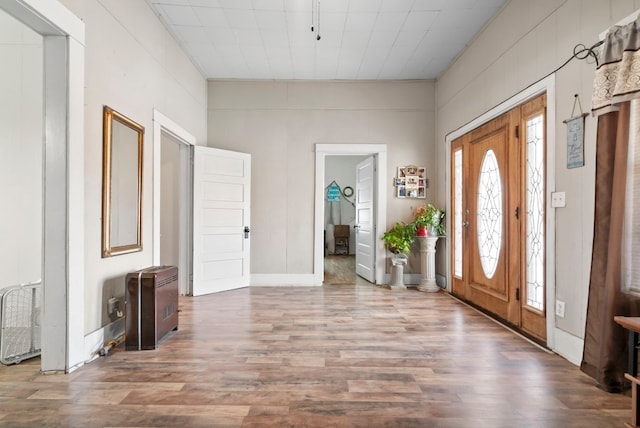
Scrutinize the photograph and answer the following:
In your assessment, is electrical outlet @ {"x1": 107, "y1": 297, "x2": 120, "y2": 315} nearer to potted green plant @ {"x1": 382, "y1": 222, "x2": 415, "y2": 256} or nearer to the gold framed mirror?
the gold framed mirror

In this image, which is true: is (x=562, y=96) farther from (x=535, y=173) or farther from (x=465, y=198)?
(x=465, y=198)

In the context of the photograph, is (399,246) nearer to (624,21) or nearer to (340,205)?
(624,21)

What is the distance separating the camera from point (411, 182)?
5457 millimetres

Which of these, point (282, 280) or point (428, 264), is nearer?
point (428, 264)

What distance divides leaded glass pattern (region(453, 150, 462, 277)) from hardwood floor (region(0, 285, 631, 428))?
147 cm

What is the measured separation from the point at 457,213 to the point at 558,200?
215cm

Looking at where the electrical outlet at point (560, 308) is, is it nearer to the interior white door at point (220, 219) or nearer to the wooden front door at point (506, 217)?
the wooden front door at point (506, 217)

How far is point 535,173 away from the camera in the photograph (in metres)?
3.08

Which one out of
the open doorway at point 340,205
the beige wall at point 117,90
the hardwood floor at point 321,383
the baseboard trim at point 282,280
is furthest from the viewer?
the open doorway at point 340,205

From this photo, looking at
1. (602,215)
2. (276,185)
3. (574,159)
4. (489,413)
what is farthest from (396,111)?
(489,413)

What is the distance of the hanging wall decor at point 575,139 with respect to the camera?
244cm

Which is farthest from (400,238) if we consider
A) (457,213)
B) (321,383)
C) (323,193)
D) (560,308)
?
(321,383)

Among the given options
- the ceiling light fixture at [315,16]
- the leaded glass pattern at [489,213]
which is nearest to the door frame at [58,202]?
the ceiling light fixture at [315,16]

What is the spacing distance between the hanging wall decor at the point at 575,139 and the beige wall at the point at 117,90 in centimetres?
361
